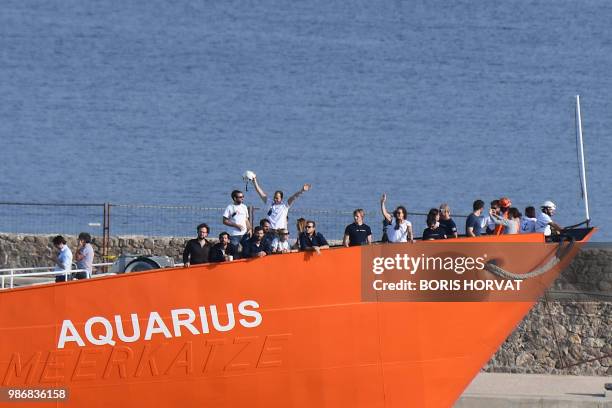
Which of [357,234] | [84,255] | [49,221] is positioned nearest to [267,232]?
[357,234]

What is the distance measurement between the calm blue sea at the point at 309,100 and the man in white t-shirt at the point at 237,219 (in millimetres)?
53014

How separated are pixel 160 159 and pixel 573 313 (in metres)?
72.1

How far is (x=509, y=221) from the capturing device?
19.4m

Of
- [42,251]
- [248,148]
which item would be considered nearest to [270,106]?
[248,148]

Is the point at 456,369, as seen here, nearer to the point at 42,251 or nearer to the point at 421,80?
the point at 42,251

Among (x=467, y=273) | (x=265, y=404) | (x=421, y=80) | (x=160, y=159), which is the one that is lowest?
(x=265, y=404)

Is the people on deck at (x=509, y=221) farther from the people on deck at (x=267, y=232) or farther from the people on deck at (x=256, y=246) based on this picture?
the people on deck at (x=256, y=246)

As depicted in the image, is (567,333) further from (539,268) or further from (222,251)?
(222,251)

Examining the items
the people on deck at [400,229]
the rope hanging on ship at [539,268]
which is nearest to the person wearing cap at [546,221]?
the rope hanging on ship at [539,268]

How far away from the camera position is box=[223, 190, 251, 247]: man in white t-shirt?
1958 centimetres

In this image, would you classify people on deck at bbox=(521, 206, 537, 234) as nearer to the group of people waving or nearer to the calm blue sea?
the group of people waving

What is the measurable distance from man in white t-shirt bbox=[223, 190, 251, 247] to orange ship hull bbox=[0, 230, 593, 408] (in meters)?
1.73

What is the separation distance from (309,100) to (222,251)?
91085 mm

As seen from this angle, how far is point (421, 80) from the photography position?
361 feet
